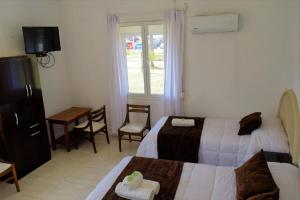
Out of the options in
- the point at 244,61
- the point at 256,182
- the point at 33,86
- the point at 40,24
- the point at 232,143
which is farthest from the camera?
the point at 40,24

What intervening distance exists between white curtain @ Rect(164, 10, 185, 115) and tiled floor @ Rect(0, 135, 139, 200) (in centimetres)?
105

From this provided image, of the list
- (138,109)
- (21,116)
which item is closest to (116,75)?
(138,109)

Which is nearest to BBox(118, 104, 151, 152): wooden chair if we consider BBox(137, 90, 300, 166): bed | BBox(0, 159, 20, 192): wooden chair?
BBox(137, 90, 300, 166): bed

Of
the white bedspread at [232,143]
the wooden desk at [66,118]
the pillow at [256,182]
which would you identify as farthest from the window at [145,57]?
the pillow at [256,182]

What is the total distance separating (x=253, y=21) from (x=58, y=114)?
3666 mm

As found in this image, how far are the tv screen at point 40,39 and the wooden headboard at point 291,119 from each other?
371cm

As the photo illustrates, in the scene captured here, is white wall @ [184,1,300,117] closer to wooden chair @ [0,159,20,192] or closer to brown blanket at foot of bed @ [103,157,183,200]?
brown blanket at foot of bed @ [103,157,183,200]

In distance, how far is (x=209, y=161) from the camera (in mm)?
3289

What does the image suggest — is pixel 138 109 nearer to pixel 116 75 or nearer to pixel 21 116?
pixel 116 75

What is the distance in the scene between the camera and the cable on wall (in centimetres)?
439

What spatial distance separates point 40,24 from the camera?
432cm

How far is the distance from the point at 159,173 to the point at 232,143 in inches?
45.3

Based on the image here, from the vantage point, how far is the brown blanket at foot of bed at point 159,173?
88.5 inches

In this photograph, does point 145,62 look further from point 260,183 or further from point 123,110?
point 260,183
